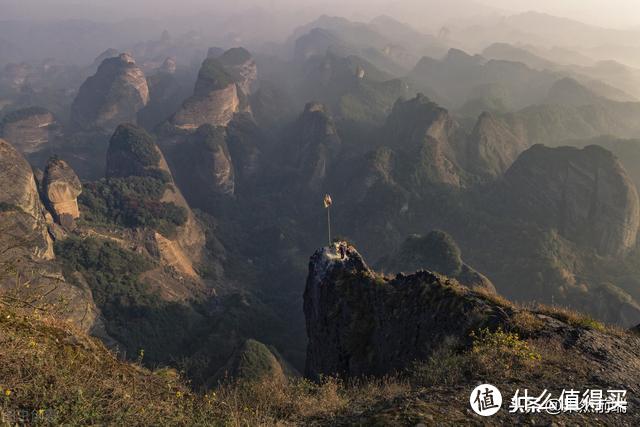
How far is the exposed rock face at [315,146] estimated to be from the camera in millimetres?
147375

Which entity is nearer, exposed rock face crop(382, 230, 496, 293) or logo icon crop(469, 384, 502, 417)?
logo icon crop(469, 384, 502, 417)

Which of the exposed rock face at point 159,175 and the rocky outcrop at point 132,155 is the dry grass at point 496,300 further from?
the rocky outcrop at point 132,155

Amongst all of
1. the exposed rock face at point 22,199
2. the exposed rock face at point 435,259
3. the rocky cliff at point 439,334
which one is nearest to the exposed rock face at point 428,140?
the exposed rock face at point 435,259

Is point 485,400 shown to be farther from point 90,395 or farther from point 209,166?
point 209,166

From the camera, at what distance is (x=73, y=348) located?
30.6 feet

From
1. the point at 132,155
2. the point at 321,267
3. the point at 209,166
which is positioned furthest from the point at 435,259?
the point at 209,166

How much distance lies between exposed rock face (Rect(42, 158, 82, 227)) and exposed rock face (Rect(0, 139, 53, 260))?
8.10ft

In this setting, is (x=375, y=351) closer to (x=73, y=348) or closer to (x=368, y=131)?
(x=73, y=348)

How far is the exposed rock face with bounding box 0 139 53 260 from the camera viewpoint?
6029 centimetres

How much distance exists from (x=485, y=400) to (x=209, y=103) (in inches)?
6825

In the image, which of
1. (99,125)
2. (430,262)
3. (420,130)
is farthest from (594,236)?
(99,125)

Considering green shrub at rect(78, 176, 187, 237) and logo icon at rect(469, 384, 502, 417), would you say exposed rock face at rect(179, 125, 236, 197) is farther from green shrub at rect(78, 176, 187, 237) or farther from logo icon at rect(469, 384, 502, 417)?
logo icon at rect(469, 384, 502, 417)

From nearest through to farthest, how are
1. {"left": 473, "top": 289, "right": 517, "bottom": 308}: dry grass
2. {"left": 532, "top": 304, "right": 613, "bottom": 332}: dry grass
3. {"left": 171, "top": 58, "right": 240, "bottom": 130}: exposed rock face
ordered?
{"left": 532, "top": 304, "right": 613, "bottom": 332}: dry grass < {"left": 473, "top": 289, "right": 517, "bottom": 308}: dry grass < {"left": 171, "top": 58, "right": 240, "bottom": 130}: exposed rock face

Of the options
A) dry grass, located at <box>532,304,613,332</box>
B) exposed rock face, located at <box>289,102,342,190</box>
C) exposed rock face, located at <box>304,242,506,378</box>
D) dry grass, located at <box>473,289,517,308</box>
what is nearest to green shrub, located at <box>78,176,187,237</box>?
exposed rock face, located at <box>289,102,342,190</box>
